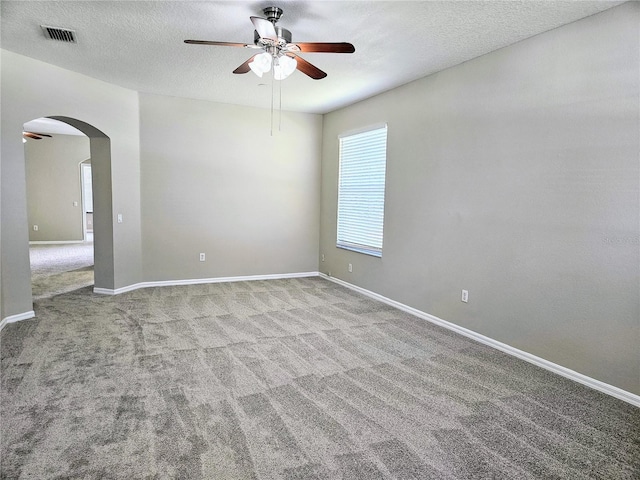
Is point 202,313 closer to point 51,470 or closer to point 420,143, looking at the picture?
point 51,470

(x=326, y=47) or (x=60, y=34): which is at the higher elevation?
(x=60, y=34)

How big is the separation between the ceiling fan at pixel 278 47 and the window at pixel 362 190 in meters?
2.20

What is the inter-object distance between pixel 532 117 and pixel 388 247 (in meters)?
2.29

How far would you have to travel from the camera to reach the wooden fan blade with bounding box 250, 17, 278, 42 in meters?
2.41

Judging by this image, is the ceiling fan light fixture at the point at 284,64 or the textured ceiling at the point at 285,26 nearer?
the textured ceiling at the point at 285,26

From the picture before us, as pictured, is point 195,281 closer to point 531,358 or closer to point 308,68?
point 308,68

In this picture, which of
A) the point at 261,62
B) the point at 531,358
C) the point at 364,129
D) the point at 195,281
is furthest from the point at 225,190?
the point at 531,358

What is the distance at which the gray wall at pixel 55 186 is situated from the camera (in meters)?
9.24

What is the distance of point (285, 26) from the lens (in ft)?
10.1

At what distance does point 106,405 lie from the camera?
244cm

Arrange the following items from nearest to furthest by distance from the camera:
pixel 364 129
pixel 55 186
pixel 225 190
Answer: pixel 364 129 → pixel 225 190 → pixel 55 186

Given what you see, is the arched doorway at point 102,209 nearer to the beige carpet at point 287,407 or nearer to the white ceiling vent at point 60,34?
the beige carpet at point 287,407

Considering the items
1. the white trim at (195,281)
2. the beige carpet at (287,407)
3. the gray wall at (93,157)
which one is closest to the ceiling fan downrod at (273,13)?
the beige carpet at (287,407)

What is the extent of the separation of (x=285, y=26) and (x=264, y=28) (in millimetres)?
669
